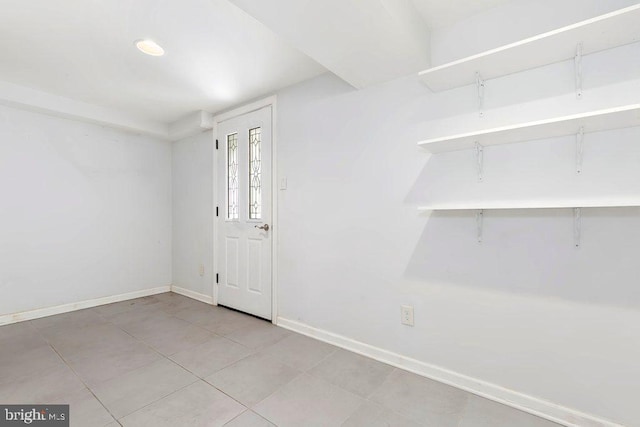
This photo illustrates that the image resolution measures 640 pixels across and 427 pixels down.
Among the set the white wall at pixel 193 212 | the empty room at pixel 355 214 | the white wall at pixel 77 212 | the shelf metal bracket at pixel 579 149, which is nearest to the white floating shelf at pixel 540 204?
the empty room at pixel 355 214

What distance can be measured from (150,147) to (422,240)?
3.81 metres

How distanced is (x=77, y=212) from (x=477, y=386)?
4234 mm

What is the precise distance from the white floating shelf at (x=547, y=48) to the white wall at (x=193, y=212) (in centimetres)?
288

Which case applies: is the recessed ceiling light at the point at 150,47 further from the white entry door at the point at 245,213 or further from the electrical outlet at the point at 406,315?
the electrical outlet at the point at 406,315

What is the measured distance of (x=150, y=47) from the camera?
213 cm

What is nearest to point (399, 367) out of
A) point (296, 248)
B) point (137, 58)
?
point (296, 248)

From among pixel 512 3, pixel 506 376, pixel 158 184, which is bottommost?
pixel 506 376

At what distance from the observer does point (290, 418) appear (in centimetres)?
155

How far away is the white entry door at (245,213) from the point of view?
298 cm

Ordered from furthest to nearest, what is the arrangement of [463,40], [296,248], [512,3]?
[296,248], [463,40], [512,3]

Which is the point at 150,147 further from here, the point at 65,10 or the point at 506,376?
the point at 506,376

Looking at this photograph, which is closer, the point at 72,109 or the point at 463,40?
the point at 463,40

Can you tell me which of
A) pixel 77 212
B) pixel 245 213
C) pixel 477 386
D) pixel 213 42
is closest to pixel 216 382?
pixel 477 386

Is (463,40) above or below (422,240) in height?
above
